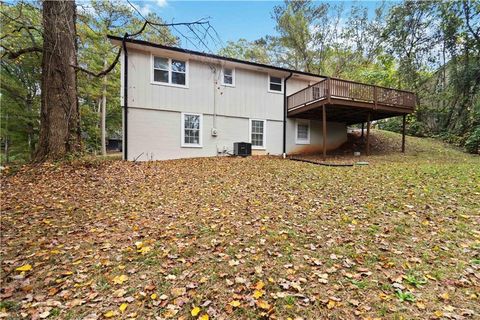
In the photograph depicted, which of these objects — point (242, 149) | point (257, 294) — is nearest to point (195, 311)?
point (257, 294)

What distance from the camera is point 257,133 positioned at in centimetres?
1299

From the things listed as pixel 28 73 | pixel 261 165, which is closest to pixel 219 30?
pixel 261 165

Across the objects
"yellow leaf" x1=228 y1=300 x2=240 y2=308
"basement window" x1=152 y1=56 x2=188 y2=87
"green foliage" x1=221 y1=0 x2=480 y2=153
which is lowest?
"yellow leaf" x1=228 y1=300 x2=240 y2=308

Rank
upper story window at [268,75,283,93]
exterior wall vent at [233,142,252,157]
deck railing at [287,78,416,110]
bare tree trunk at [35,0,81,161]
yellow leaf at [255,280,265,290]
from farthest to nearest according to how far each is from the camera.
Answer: upper story window at [268,75,283,93] → exterior wall vent at [233,142,252,157] → deck railing at [287,78,416,110] → bare tree trunk at [35,0,81,161] → yellow leaf at [255,280,265,290]

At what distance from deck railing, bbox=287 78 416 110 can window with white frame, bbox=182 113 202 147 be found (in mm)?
5366

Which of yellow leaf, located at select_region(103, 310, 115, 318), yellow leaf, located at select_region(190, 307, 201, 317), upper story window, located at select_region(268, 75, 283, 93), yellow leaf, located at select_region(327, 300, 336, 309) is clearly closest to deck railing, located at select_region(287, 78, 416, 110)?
upper story window, located at select_region(268, 75, 283, 93)

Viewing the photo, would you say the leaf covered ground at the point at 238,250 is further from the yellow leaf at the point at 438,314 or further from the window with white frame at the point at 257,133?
the window with white frame at the point at 257,133

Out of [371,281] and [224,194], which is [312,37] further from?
[371,281]

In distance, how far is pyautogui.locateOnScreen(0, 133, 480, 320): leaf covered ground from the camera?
7.97 feet

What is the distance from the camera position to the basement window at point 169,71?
10.8m

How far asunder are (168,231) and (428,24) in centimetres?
2066

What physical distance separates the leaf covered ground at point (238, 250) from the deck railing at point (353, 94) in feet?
18.8

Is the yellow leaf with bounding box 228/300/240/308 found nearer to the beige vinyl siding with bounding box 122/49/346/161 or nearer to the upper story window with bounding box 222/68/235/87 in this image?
the beige vinyl siding with bounding box 122/49/346/161

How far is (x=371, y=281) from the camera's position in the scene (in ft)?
8.90
